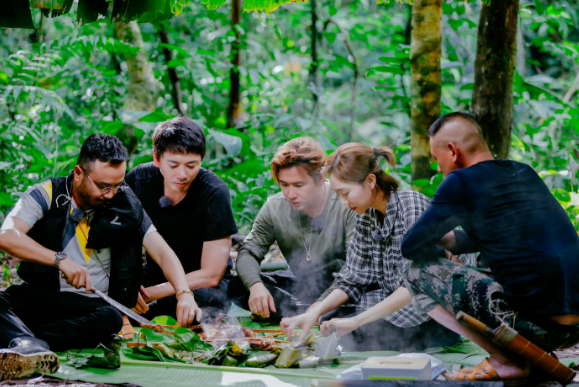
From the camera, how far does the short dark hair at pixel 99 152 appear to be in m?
3.29

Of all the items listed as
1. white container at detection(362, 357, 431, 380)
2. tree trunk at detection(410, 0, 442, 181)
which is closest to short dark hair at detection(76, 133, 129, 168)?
white container at detection(362, 357, 431, 380)

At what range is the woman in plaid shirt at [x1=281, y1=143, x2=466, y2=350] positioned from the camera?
10.5ft

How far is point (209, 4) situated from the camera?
3768 millimetres

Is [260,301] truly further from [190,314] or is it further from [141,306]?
[141,306]

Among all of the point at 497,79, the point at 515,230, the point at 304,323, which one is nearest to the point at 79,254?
the point at 304,323

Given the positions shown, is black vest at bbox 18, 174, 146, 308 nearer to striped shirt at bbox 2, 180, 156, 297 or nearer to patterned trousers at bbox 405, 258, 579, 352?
striped shirt at bbox 2, 180, 156, 297

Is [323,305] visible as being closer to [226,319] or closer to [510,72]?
[226,319]

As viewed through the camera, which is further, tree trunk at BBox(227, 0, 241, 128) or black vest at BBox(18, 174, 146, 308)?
tree trunk at BBox(227, 0, 241, 128)

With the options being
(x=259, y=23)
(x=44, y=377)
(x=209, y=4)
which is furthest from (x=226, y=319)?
(x=259, y=23)

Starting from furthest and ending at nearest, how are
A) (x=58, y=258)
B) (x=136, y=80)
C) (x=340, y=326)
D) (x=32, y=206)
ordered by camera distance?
1. (x=136, y=80)
2. (x=32, y=206)
3. (x=58, y=258)
4. (x=340, y=326)

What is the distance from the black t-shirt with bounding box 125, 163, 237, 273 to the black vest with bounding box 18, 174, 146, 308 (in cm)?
56

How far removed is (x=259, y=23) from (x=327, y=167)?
6.64 meters

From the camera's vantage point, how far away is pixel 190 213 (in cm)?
415

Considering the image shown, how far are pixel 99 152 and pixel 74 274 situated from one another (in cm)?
71
